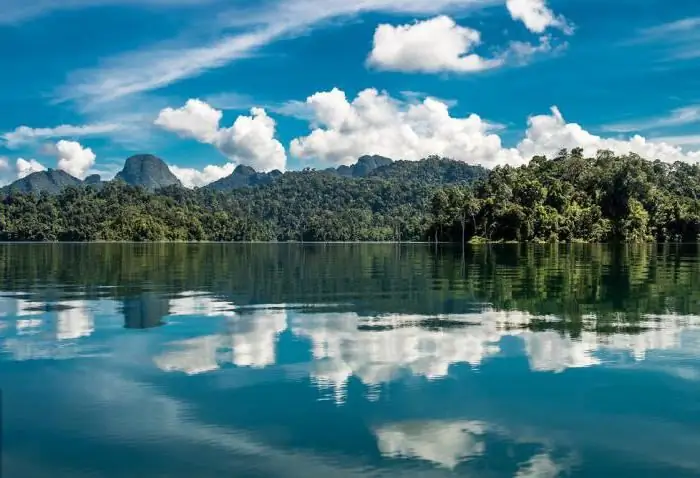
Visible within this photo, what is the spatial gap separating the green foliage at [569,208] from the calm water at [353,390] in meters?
138

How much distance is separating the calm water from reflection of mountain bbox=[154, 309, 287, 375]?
8 cm

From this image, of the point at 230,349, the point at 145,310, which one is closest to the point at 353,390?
the point at 230,349

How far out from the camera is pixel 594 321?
2198 cm

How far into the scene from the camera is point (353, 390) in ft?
44.1

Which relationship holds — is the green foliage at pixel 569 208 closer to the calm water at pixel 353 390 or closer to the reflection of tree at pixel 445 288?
the reflection of tree at pixel 445 288

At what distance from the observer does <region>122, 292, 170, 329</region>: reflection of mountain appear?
22.6m

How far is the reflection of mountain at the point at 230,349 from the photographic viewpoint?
52.7ft

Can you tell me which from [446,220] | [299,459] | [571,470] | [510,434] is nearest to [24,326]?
[299,459]

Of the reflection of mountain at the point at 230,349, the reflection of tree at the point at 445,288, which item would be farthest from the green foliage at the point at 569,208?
the reflection of mountain at the point at 230,349

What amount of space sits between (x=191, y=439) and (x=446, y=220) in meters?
172

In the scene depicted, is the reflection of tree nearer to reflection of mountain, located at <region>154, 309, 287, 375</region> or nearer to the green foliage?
reflection of mountain, located at <region>154, 309, 287, 375</region>

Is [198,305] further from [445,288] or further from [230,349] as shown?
[445,288]

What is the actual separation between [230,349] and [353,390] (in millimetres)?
5506

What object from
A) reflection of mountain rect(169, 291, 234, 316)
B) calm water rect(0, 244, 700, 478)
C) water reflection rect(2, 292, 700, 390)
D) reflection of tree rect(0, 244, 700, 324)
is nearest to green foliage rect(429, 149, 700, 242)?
reflection of tree rect(0, 244, 700, 324)
